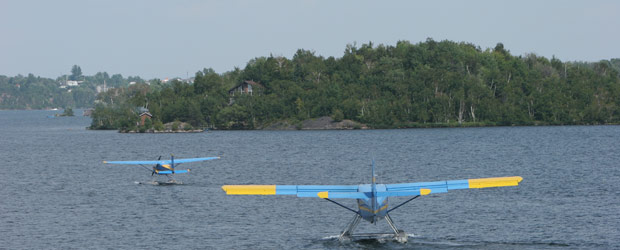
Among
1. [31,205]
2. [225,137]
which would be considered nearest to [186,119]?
[225,137]

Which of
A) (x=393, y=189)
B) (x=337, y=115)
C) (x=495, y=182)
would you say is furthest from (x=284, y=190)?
(x=337, y=115)

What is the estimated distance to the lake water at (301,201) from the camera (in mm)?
39594

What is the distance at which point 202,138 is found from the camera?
13962 cm

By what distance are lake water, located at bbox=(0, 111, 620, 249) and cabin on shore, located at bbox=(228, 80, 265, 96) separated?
239ft

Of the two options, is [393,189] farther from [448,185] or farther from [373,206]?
[448,185]

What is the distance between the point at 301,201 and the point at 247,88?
5289 inches

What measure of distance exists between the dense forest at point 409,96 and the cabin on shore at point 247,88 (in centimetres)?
53

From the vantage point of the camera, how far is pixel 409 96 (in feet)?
551

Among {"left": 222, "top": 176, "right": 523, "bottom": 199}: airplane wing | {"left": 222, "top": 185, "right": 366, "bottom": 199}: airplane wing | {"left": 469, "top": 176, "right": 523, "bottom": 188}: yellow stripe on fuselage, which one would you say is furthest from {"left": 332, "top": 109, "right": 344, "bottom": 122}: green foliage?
{"left": 469, "top": 176, "right": 523, "bottom": 188}: yellow stripe on fuselage

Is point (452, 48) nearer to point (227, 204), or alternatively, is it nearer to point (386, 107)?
point (386, 107)

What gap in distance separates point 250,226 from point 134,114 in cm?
13299

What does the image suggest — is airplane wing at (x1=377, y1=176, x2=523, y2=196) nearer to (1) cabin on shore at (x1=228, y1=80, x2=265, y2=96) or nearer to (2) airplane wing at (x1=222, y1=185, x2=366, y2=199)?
(2) airplane wing at (x1=222, y1=185, x2=366, y2=199)

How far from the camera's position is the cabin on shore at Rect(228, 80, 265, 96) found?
18225cm

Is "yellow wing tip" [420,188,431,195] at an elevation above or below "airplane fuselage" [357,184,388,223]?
above
